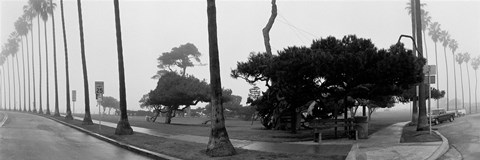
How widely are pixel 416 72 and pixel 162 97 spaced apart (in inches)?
938

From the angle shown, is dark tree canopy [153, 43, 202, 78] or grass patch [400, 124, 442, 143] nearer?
grass patch [400, 124, 442, 143]

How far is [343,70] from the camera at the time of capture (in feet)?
57.1

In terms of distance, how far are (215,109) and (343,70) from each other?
6.40m

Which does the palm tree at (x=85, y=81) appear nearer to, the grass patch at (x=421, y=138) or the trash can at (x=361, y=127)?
the trash can at (x=361, y=127)

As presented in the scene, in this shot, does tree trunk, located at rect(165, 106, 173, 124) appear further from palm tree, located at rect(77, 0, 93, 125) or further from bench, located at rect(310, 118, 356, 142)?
bench, located at rect(310, 118, 356, 142)

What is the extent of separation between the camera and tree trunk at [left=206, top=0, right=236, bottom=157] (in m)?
13.0

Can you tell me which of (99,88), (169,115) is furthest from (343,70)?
(169,115)

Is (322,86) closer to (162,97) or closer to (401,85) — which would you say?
(401,85)

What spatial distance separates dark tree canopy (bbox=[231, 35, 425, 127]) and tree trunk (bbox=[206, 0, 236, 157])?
490cm

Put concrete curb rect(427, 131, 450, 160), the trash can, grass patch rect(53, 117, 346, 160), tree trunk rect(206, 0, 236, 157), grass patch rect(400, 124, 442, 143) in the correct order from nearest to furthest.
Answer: concrete curb rect(427, 131, 450, 160), grass patch rect(53, 117, 346, 160), tree trunk rect(206, 0, 236, 157), grass patch rect(400, 124, 442, 143), the trash can

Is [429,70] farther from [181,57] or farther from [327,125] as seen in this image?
[181,57]

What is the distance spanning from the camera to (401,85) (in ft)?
60.7

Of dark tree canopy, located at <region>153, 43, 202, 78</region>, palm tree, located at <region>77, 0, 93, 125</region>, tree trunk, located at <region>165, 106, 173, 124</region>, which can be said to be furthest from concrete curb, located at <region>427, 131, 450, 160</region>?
dark tree canopy, located at <region>153, 43, 202, 78</region>

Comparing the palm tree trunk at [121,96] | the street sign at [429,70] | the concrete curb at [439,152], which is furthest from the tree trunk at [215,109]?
the palm tree trunk at [121,96]
